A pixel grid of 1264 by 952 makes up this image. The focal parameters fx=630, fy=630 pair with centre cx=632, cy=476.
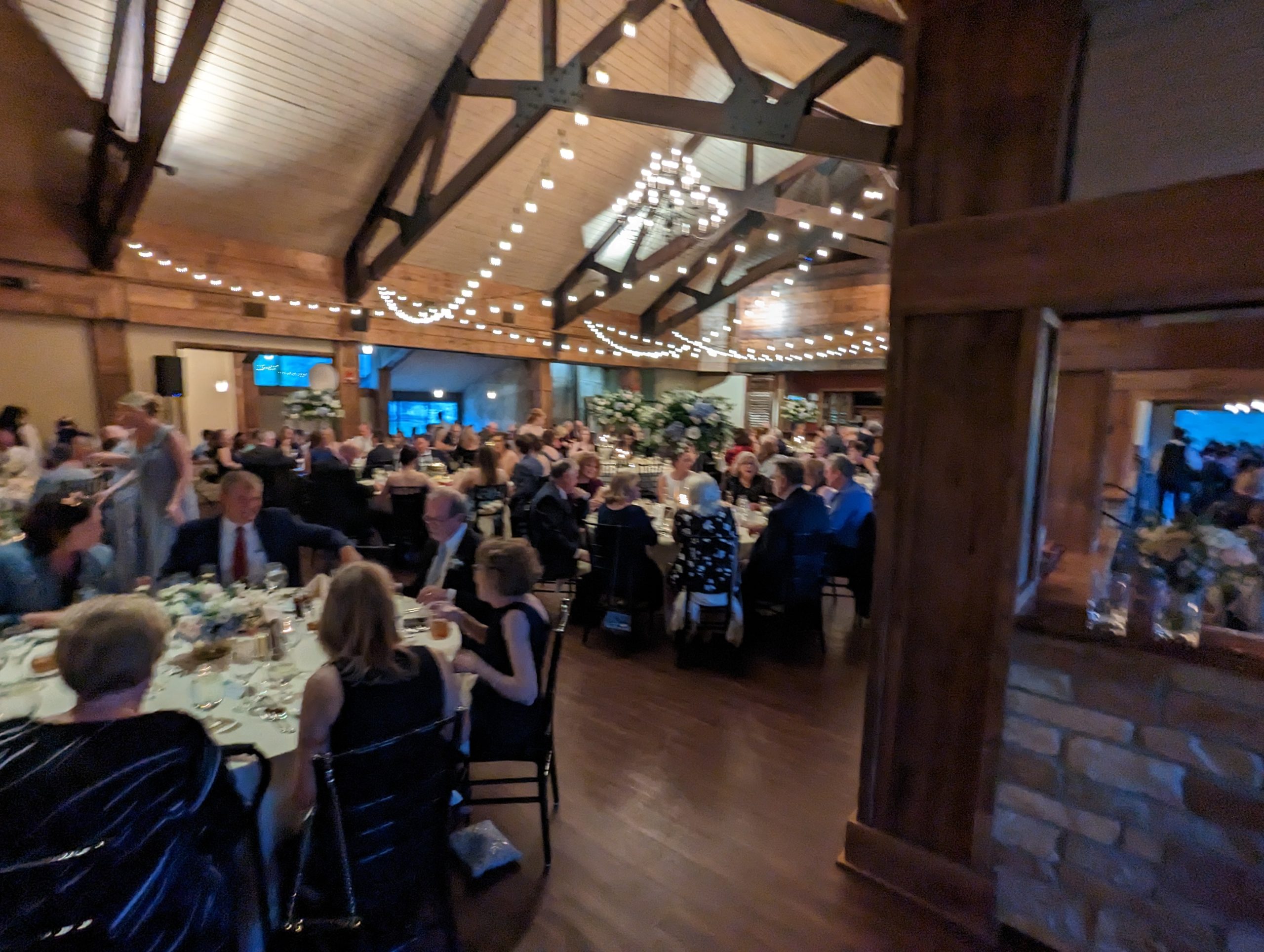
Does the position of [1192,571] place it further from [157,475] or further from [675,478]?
[157,475]

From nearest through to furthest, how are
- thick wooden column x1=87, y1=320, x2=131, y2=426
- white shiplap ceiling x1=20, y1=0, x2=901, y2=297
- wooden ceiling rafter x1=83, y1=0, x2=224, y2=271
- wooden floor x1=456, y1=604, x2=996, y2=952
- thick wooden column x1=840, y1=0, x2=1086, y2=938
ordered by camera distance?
thick wooden column x1=840, y1=0, x2=1086, y2=938 → wooden floor x1=456, y1=604, x2=996, y2=952 → wooden ceiling rafter x1=83, y1=0, x2=224, y2=271 → white shiplap ceiling x1=20, y1=0, x2=901, y2=297 → thick wooden column x1=87, y1=320, x2=131, y2=426

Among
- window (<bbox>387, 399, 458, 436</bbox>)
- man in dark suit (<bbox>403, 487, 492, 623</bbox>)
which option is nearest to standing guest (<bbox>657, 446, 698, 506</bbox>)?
man in dark suit (<bbox>403, 487, 492, 623</bbox>)

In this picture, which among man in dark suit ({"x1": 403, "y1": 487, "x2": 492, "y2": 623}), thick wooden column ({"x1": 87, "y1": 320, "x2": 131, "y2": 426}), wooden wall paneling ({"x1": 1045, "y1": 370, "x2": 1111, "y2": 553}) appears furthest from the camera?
thick wooden column ({"x1": 87, "y1": 320, "x2": 131, "y2": 426})

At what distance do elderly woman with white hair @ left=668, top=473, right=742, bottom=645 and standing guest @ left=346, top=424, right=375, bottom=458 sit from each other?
566 centimetres

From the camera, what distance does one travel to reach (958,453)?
1.96 meters

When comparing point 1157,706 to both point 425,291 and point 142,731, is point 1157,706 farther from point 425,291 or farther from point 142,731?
point 425,291

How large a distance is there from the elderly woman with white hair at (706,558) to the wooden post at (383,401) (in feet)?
26.8

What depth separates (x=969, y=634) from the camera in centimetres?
198

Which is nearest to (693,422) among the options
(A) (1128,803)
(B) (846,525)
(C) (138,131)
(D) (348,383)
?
(B) (846,525)

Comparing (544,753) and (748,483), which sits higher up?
(748,483)

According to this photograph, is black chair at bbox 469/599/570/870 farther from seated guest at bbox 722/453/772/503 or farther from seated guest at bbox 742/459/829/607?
seated guest at bbox 722/453/772/503

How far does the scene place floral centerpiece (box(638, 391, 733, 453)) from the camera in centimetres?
645

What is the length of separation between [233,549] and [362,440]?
621cm

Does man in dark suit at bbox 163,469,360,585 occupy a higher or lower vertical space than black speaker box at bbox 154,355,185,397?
lower
